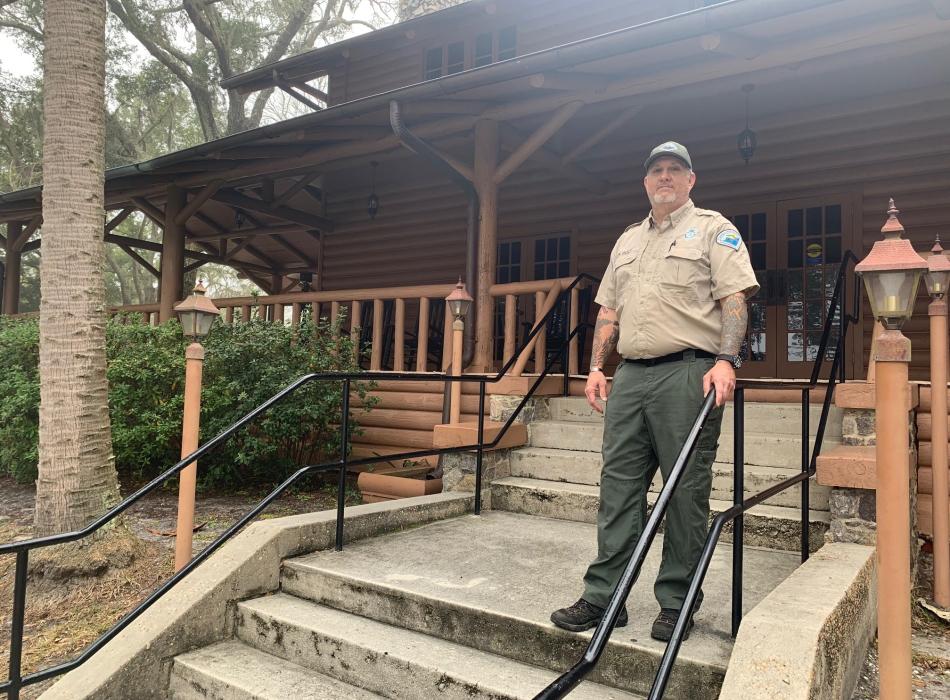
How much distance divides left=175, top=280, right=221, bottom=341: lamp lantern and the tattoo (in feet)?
10.8

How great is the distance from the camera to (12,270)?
11.9 metres

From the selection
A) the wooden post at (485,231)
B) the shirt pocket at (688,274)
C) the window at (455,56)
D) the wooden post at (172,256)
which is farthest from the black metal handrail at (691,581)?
the window at (455,56)

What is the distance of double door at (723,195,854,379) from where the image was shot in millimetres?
7402

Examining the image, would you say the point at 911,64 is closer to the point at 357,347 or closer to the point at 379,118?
the point at 379,118

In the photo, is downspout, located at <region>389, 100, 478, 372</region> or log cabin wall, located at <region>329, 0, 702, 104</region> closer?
downspout, located at <region>389, 100, 478, 372</region>

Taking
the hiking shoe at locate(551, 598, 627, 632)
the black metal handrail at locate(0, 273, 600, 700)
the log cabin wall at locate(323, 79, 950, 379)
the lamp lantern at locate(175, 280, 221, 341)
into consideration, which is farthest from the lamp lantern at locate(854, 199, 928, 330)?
the log cabin wall at locate(323, 79, 950, 379)

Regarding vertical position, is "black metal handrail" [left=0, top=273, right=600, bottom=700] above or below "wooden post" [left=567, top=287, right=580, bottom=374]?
below

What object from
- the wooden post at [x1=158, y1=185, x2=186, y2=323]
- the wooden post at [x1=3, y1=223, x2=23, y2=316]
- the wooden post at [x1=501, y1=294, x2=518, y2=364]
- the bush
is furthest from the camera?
the wooden post at [x1=3, y1=223, x2=23, y2=316]

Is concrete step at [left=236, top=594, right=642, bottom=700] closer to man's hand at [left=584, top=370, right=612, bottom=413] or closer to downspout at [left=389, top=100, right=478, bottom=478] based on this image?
man's hand at [left=584, top=370, right=612, bottom=413]

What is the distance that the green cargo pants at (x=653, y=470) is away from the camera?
2.39 meters

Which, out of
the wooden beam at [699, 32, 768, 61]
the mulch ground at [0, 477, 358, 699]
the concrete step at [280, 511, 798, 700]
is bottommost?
the mulch ground at [0, 477, 358, 699]

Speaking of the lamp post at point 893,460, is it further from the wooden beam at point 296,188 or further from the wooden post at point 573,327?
the wooden beam at point 296,188

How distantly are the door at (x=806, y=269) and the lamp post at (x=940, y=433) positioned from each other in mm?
3560

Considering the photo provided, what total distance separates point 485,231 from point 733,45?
8.81 feet
